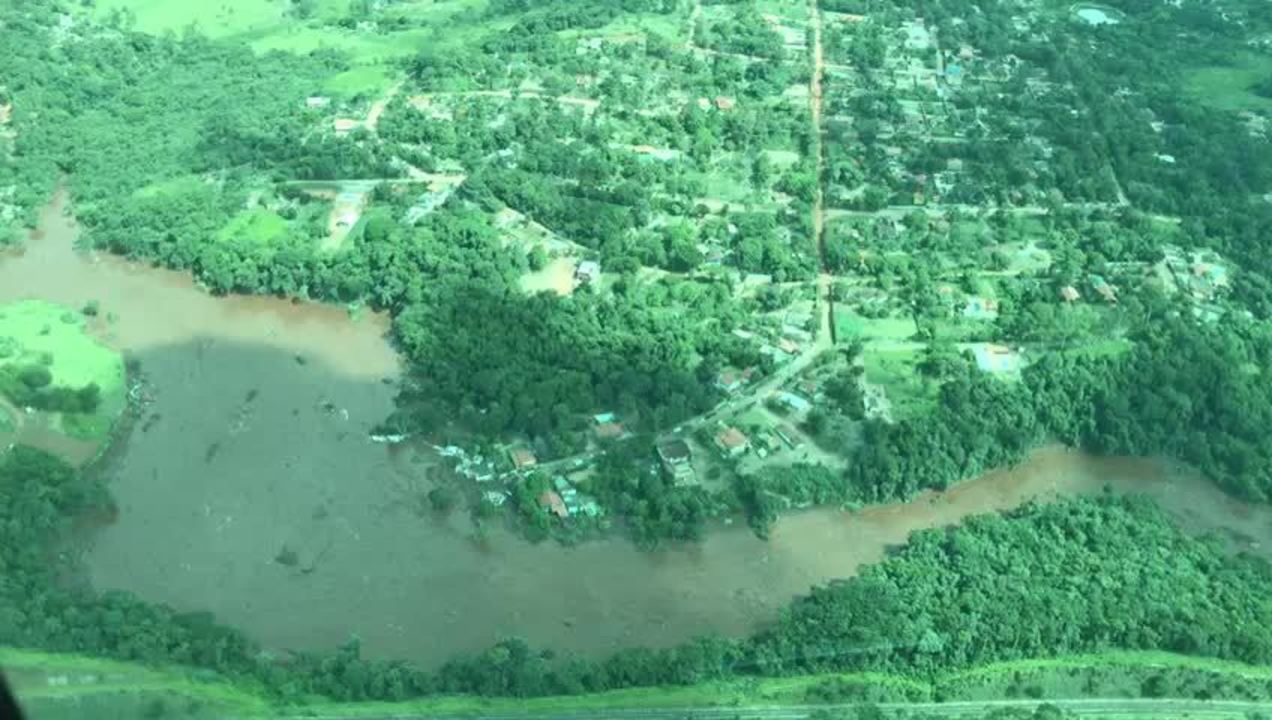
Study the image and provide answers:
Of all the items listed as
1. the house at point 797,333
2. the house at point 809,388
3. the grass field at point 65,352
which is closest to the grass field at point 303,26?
the grass field at point 65,352

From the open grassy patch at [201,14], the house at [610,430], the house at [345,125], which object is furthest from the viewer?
the open grassy patch at [201,14]

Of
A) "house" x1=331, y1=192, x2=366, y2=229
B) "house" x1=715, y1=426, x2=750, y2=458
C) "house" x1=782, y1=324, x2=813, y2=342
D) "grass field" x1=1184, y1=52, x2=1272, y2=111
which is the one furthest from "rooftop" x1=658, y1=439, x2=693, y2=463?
"grass field" x1=1184, y1=52, x2=1272, y2=111

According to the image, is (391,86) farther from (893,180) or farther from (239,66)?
(893,180)

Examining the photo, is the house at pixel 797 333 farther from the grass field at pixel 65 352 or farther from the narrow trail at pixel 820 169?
the grass field at pixel 65 352

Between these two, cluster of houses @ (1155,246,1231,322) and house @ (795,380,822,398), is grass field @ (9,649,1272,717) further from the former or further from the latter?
cluster of houses @ (1155,246,1231,322)

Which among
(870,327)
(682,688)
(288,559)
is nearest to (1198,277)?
(870,327)
